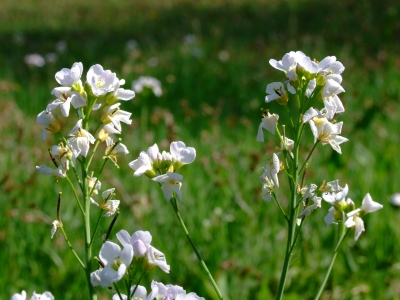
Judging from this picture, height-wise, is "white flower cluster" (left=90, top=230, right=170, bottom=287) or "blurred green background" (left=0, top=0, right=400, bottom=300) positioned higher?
"white flower cluster" (left=90, top=230, right=170, bottom=287)

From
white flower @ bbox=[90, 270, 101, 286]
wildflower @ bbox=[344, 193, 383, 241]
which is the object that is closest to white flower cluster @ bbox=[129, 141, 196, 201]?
white flower @ bbox=[90, 270, 101, 286]

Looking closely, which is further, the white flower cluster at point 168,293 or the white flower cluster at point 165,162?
the white flower cluster at point 165,162

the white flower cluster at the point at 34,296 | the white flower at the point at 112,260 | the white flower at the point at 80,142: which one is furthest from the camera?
the white flower cluster at the point at 34,296

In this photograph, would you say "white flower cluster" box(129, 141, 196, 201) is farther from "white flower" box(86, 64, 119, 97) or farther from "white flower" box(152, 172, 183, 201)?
"white flower" box(86, 64, 119, 97)

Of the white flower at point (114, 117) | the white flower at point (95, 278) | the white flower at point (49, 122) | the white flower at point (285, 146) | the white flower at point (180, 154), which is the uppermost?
the white flower at point (114, 117)

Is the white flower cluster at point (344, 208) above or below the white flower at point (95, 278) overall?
above

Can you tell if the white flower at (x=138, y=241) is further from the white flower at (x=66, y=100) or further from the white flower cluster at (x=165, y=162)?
the white flower at (x=66, y=100)

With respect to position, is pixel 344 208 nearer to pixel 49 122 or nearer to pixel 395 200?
pixel 49 122

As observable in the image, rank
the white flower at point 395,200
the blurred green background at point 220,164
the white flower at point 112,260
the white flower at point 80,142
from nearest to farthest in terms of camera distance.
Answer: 1. the white flower at point 112,260
2. the white flower at point 80,142
3. the blurred green background at point 220,164
4. the white flower at point 395,200

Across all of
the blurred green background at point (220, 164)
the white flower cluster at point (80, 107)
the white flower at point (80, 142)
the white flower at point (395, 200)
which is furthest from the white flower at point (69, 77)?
the white flower at point (395, 200)
